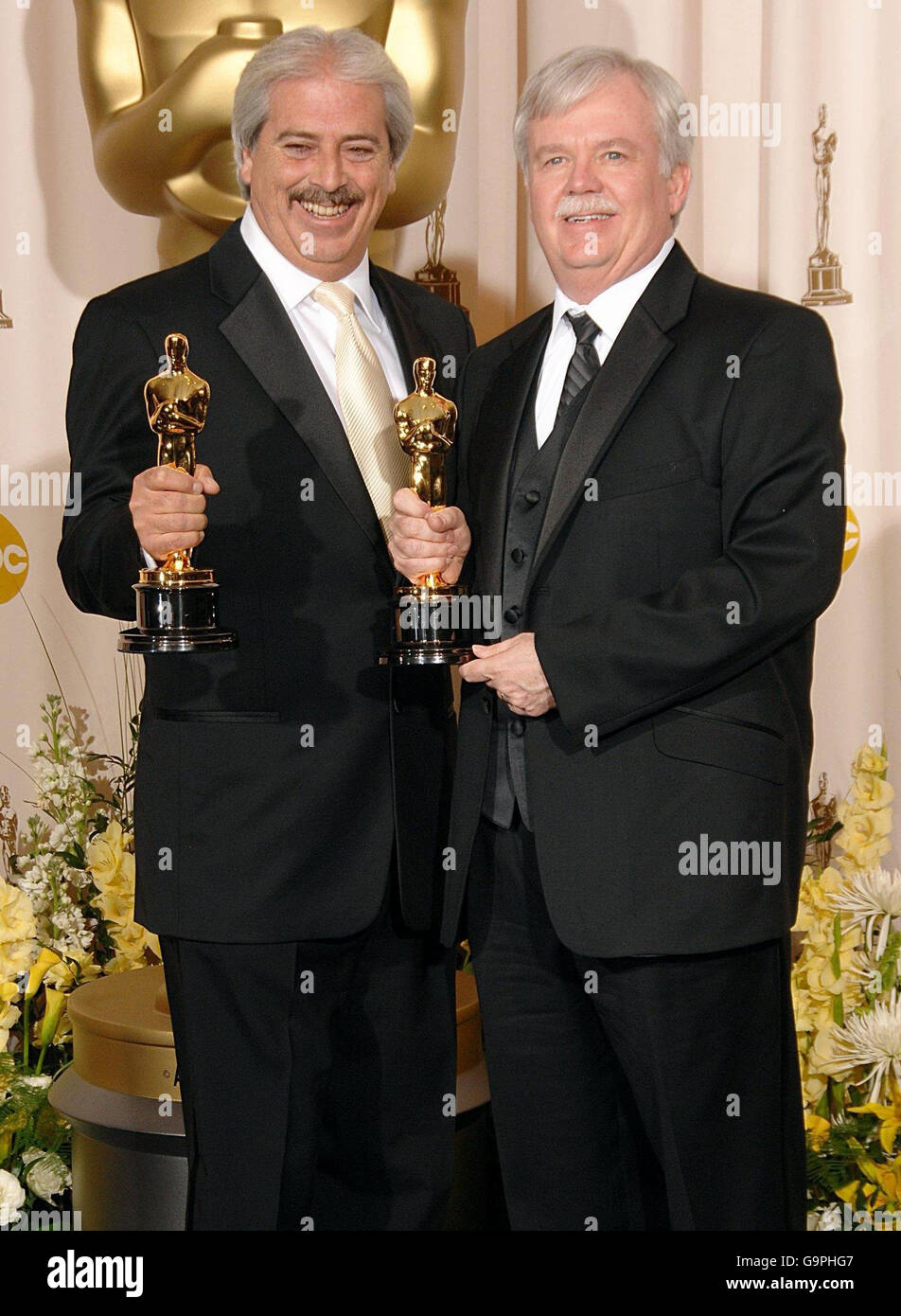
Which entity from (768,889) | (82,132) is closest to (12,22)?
Result: (82,132)

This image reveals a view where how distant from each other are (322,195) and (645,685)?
2.44 feet

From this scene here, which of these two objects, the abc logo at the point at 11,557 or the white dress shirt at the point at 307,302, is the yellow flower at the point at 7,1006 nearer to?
the abc logo at the point at 11,557

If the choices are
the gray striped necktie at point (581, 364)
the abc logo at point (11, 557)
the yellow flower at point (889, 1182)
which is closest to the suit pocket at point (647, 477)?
the gray striped necktie at point (581, 364)

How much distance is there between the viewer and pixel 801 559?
156 cm

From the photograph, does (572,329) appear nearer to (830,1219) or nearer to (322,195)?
(322,195)

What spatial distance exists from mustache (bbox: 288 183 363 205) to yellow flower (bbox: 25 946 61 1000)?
1.26m

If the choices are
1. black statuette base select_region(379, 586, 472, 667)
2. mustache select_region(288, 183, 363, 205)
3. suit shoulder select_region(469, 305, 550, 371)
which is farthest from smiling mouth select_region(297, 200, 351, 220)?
black statuette base select_region(379, 586, 472, 667)

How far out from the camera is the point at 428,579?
5.47 feet

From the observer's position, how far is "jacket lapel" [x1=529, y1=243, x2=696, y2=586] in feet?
5.34

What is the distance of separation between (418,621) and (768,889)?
470 mm

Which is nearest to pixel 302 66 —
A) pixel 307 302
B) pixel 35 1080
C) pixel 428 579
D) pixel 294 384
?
pixel 307 302

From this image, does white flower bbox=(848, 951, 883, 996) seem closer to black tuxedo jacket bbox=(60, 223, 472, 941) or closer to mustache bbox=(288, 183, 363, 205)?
black tuxedo jacket bbox=(60, 223, 472, 941)

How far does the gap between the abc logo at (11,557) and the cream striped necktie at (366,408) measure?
1222 millimetres

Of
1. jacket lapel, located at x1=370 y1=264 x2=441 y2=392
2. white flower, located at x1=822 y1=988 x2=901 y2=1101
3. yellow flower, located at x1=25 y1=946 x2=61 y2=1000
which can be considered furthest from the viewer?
yellow flower, located at x1=25 y1=946 x2=61 y2=1000
